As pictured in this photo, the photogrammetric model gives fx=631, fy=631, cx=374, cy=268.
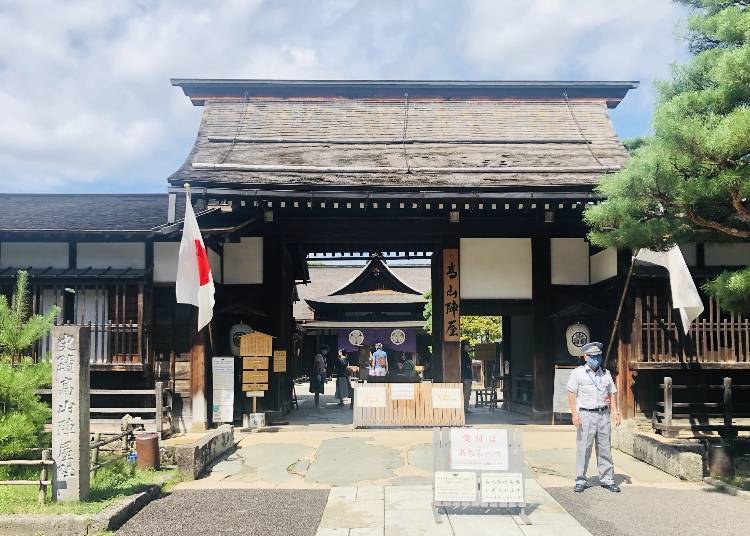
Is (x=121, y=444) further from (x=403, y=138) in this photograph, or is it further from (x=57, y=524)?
(x=403, y=138)

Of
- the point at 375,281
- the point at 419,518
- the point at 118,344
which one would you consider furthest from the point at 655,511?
the point at 375,281

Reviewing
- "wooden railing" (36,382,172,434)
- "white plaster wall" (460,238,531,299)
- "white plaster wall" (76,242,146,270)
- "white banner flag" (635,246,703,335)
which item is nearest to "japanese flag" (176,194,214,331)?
"wooden railing" (36,382,172,434)

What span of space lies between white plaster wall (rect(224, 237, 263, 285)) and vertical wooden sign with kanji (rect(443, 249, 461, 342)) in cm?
367

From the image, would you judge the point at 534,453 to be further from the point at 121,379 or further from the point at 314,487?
the point at 121,379

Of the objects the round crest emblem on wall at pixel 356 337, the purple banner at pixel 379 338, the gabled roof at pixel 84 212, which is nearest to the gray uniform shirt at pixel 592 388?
the gabled roof at pixel 84 212

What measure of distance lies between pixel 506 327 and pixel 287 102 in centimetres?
784

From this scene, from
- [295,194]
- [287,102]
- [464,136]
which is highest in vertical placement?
[287,102]

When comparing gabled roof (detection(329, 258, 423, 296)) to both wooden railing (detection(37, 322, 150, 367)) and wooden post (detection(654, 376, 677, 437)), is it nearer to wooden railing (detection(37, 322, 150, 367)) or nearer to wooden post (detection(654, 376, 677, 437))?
wooden railing (detection(37, 322, 150, 367))

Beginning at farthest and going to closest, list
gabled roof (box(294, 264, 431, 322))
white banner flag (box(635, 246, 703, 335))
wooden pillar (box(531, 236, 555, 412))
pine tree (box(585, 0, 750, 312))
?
gabled roof (box(294, 264, 431, 322)), wooden pillar (box(531, 236, 555, 412)), white banner flag (box(635, 246, 703, 335)), pine tree (box(585, 0, 750, 312))

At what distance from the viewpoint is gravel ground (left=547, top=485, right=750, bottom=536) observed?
5.95 m

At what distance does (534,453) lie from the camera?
9.41m

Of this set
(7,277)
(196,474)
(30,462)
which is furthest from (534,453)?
(7,277)

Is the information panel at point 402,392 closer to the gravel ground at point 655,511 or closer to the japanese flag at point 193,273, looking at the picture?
the japanese flag at point 193,273

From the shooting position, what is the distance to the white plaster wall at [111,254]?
38.5ft
